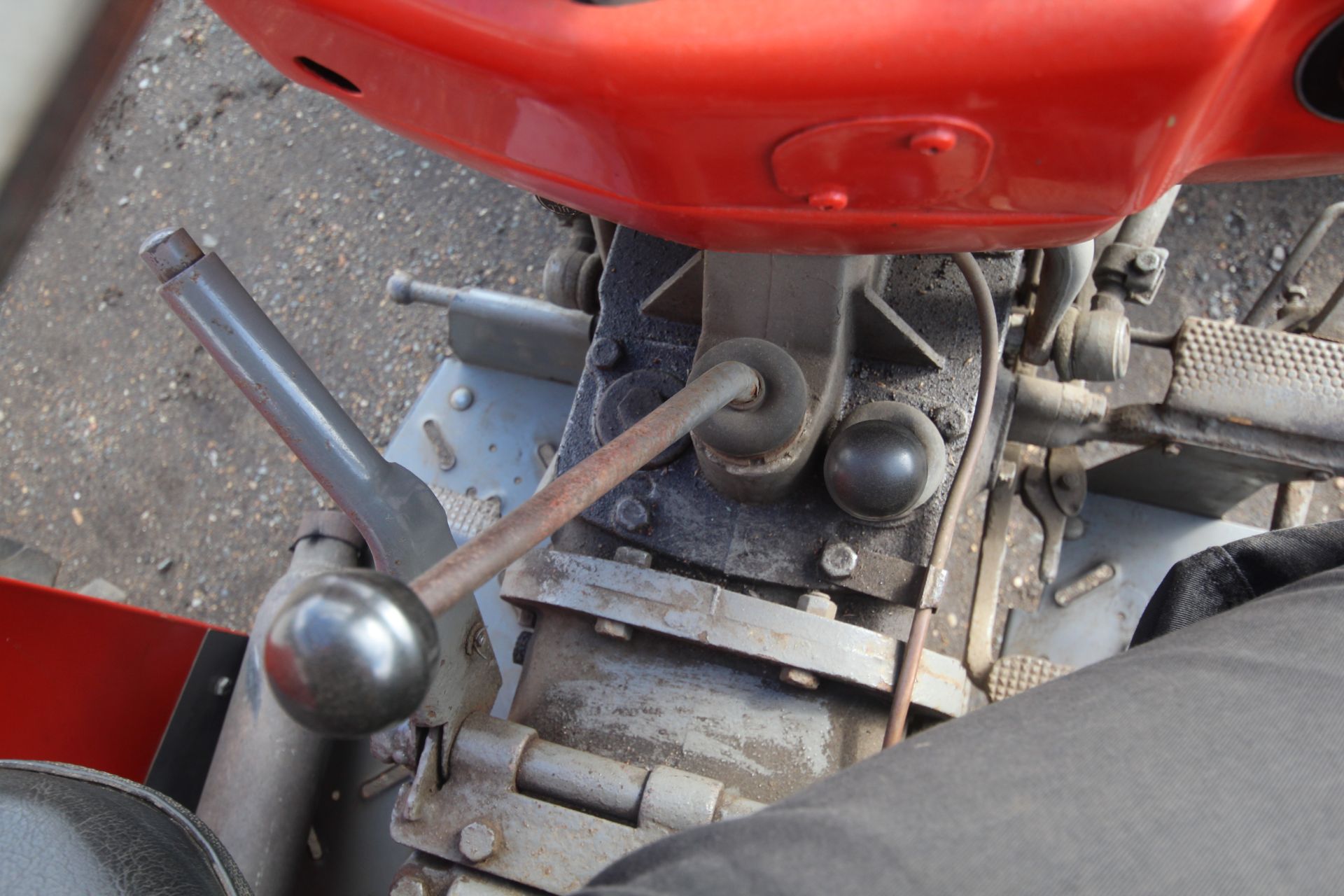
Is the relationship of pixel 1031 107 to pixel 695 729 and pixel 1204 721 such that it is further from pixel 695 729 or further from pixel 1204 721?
pixel 695 729

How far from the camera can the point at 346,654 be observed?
360mm

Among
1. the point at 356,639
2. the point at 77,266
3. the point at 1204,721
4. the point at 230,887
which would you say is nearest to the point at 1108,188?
the point at 1204,721

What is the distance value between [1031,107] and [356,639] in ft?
1.27

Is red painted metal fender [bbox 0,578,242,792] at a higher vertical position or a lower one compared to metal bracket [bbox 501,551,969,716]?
lower

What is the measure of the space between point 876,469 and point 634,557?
23 centimetres

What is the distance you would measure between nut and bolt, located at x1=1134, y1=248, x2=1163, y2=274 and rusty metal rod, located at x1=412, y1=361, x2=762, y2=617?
68cm

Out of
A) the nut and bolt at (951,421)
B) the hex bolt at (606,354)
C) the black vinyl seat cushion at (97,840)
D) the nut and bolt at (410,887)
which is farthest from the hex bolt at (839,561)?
the black vinyl seat cushion at (97,840)

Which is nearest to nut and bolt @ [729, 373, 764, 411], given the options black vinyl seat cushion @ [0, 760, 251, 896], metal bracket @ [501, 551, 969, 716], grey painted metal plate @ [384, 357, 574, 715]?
metal bracket @ [501, 551, 969, 716]

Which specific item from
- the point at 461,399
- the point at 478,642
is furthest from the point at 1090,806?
the point at 461,399

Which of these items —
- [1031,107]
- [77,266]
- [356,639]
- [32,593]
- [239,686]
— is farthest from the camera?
[77,266]

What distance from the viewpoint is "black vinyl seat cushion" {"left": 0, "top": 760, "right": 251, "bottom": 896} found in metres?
0.63

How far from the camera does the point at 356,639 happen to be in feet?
1.18

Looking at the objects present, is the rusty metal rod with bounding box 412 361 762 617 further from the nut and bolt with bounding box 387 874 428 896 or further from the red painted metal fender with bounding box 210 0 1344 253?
the nut and bolt with bounding box 387 874 428 896

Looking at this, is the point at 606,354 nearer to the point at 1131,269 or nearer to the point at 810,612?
the point at 810,612
